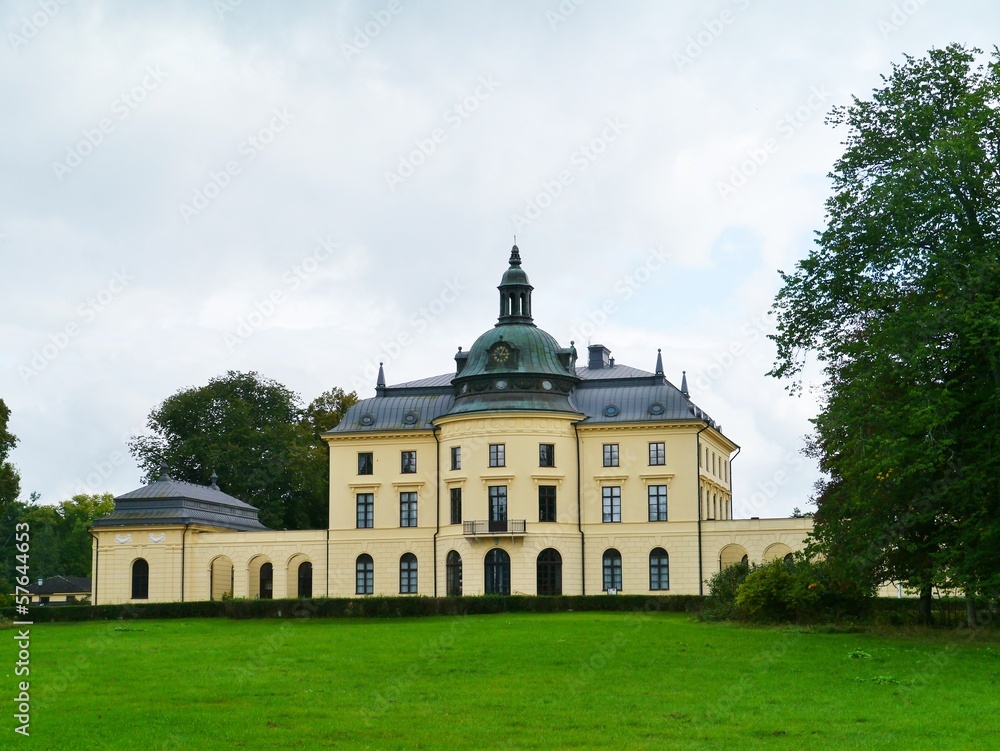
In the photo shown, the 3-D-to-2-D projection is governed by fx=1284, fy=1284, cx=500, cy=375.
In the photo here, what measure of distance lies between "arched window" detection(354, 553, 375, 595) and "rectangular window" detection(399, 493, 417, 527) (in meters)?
2.46

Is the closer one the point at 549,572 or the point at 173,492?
the point at 549,572

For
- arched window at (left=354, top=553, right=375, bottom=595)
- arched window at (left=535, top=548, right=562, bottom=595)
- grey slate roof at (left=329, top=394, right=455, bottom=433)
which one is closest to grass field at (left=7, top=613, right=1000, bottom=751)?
arched window at (left=535, top=548, right=562, bottom=595)

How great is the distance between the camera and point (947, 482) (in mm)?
Answer: 29719

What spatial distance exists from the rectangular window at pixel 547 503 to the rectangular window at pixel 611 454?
9.28 feet

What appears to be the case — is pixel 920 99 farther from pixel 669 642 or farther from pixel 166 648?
pixel 166 648

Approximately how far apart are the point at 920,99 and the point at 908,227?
3.58 meters

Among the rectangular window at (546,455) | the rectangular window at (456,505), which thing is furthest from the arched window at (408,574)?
the rectangular window at (546,455)

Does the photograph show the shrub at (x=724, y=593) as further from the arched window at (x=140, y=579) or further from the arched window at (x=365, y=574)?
the arched window at (x=140, y=579)

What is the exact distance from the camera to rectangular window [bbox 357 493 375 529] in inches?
2452

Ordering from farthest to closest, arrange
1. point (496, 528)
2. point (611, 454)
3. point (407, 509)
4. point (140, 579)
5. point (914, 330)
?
point (140, 579) < point (407, 509) < point (611, 454) < point (496, 528) < point (914, 330)

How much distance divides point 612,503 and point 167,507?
21.8 metres

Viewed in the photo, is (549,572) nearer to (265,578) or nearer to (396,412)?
(396,412)

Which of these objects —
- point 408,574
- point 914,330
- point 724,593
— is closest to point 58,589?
point 408,574

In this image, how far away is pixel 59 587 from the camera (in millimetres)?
95562
